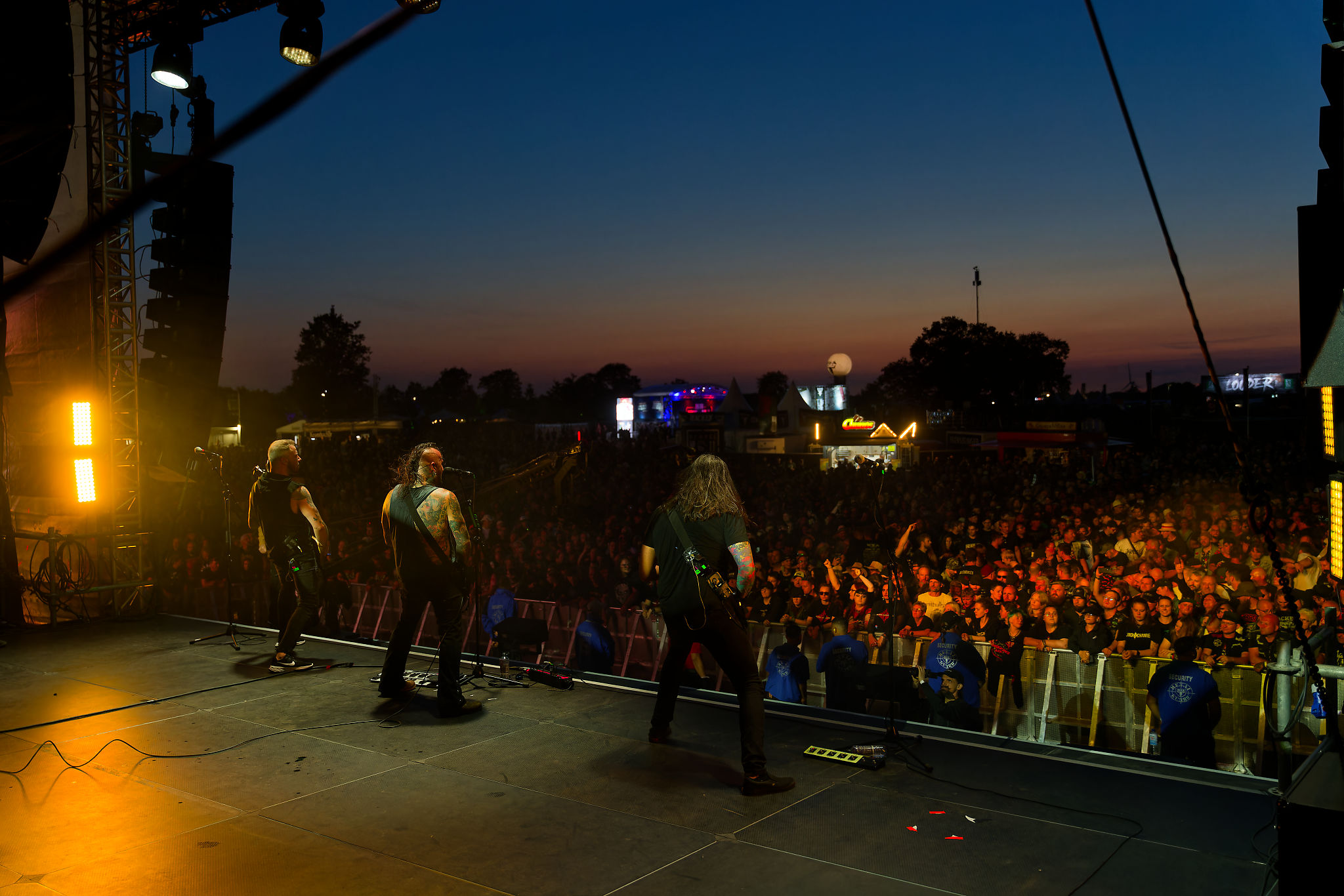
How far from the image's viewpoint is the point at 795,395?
149 ft

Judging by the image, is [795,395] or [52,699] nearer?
[52,699]

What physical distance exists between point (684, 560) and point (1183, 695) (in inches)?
147

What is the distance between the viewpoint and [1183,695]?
19.9 ft

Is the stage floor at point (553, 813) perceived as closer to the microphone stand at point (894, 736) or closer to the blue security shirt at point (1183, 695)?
the microphone stand at point (894, 736)

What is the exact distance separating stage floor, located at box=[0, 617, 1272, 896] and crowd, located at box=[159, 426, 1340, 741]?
3.53ft

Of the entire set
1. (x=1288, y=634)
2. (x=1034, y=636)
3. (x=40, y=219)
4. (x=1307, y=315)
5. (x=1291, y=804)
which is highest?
(x=40, y=219)

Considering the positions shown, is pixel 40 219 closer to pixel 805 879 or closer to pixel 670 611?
pixel 670 611

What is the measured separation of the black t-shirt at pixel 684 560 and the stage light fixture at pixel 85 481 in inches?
317

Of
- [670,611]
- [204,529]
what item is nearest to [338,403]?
[204,529]

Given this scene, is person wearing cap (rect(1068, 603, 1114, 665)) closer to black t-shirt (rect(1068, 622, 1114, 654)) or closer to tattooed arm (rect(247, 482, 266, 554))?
black t-shirt (rect(1068, 622, 1114, 654))

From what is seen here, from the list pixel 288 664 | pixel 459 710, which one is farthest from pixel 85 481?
pixel 459 710

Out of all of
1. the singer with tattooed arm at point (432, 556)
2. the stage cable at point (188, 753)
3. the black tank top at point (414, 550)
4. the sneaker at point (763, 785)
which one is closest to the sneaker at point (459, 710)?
the singer with tattooed arm at point (432, 556)

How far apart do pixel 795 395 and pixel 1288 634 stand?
1668 inches

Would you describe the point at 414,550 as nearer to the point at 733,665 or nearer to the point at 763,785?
the point at 733,665
